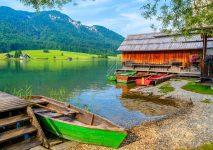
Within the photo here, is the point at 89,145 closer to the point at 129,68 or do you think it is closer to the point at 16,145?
the point at 16,145

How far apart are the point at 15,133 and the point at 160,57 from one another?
112 feet

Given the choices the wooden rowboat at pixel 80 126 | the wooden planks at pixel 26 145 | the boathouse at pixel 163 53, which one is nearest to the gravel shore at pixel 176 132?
the wooden rowboat at pixel 80 126

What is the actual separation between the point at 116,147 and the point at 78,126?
7.06 ft

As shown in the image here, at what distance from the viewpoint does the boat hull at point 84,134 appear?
10539 mm

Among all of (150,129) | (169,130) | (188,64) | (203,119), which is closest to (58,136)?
(150,129)

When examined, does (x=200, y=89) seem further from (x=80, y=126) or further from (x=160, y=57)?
(x=160, y=57)

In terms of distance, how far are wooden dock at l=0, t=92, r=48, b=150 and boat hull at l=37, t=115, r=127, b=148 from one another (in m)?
0.91

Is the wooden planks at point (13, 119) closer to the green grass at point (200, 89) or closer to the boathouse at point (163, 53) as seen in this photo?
the green grass at point (200, 89)

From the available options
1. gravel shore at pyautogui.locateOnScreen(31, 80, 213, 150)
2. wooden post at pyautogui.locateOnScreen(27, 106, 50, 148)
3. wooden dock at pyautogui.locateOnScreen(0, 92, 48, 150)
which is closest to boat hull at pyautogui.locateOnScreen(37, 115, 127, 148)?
gravel shore at pyautogui.locateOnScreen(31, 80, 213, 150)

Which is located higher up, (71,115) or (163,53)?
(163,53)

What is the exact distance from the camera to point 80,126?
11242 mm

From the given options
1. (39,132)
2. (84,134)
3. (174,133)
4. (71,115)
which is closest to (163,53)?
(174,133)

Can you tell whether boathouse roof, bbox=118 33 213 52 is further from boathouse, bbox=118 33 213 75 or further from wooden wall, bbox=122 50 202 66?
wooden wall, bbox=122 50 202 66

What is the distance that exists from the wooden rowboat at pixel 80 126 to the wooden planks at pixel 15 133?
1196 mm
